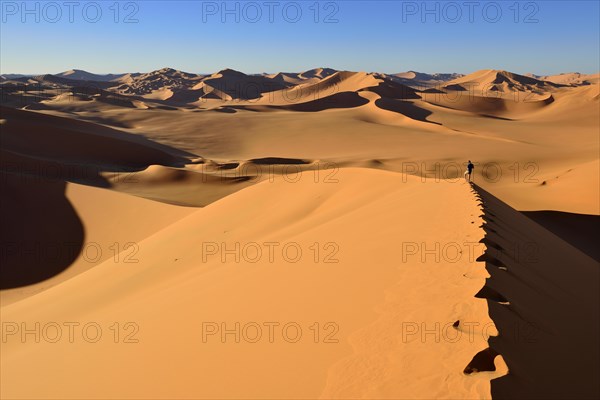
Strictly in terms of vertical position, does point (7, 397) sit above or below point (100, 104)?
below

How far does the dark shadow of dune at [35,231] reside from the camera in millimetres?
11750

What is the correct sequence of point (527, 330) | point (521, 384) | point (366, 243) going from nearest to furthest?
point (521, 384)
point (527, 330)
point (366, 243)

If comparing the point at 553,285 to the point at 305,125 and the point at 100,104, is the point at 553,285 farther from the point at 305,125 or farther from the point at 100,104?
the point at 100,104

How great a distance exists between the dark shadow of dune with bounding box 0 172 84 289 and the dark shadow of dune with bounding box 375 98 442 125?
1563 inches

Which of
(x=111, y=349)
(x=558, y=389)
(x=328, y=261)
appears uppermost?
(x=328, y=261)

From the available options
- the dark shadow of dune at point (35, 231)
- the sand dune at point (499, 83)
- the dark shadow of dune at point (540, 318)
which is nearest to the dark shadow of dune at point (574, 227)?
the dark shadow of dune at point (540, 318)

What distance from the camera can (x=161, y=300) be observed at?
5.80 m

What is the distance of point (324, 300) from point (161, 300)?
245 cm

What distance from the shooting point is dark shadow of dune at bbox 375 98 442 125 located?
49.8 m

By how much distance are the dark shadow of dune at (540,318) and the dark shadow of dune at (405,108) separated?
44.8 meters

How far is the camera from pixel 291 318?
4176 millimetres

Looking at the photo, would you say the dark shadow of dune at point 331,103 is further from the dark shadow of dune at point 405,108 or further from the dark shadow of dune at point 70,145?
the dark shadow of dune at point 70,145

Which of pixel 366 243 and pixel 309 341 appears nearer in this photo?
pixel 309 341

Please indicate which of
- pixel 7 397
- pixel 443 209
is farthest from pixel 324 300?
pixel 443 209
